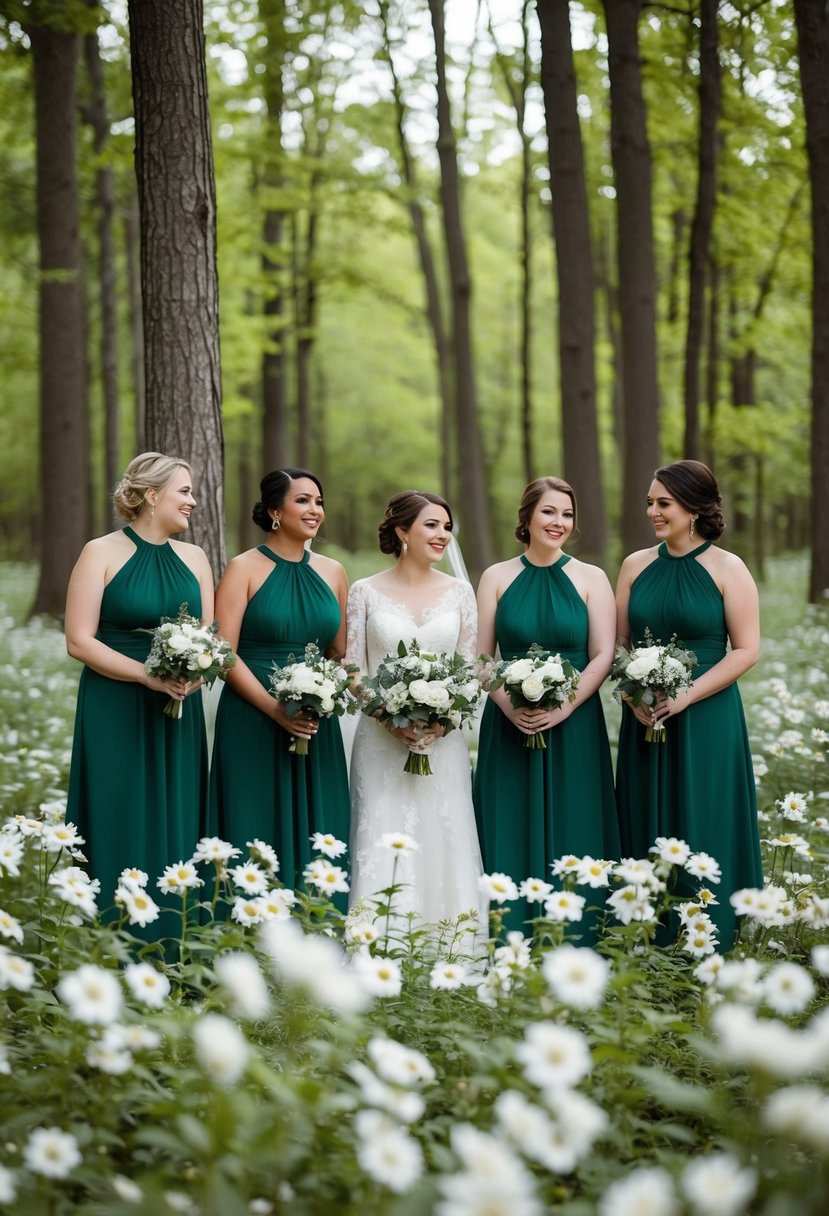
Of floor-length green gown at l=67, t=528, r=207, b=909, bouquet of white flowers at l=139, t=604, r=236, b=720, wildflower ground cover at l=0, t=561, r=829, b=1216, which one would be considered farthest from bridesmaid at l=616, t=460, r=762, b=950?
floor-length green gown at l=67, t=528, r=207, b=909

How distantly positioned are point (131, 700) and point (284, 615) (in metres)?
0.88

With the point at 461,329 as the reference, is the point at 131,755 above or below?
below

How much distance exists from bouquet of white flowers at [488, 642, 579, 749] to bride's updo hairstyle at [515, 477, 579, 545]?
77 centimetres

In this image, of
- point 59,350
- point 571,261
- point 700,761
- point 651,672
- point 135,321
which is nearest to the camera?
point 651,672

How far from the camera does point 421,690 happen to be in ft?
17.3

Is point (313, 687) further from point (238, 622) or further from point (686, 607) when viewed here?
point (686, 607)

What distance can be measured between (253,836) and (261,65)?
1593cm

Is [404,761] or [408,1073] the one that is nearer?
[408,1073]

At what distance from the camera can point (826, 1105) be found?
198cm

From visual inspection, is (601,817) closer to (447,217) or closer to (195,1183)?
(195,1183)

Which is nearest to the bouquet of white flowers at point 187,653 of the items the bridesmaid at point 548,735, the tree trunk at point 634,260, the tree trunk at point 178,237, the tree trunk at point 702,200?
the bridesmaid at point 548,735

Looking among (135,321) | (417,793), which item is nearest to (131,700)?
(417,793)

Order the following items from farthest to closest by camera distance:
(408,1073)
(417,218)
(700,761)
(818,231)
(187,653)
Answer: (417,218) → (818,231) → (700,761) → (187,653) → (408,1073)

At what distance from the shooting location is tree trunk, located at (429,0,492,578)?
16812 mm
